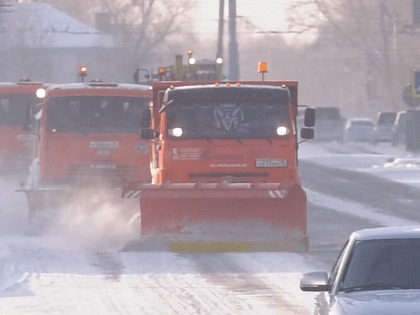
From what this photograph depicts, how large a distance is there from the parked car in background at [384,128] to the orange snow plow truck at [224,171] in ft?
122

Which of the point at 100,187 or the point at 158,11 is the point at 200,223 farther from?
the point at 158,11

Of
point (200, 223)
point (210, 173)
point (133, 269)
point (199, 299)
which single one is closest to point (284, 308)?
point (199, 299)

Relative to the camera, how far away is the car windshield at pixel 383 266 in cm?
684

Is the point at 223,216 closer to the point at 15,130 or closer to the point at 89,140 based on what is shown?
the point at 89,140

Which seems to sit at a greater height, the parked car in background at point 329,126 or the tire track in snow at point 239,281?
the tire track in snow at point 239,281

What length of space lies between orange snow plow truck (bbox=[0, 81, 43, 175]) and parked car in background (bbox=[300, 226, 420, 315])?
637 inches

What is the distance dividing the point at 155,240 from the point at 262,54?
426 feet

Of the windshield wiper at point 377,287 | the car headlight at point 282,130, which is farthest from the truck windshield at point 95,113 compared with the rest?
the windshield wiper at point 377,287

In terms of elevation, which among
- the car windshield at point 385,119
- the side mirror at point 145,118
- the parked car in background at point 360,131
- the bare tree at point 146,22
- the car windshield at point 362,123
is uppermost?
the bare tree at point 146,22

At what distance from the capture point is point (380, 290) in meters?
6.72

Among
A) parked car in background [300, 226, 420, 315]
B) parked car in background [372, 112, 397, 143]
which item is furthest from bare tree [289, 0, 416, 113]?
parked car in background [300, 226, 420, 315]

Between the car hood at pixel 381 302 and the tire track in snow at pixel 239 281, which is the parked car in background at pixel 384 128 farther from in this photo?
the car hood at pixel 381 302

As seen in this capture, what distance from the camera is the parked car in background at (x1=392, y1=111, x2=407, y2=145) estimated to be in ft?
165

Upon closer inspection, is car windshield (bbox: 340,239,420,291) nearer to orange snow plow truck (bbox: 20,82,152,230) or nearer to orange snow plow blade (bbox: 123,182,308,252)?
orange snow plow blade (bbox: 123,182,308,252)
